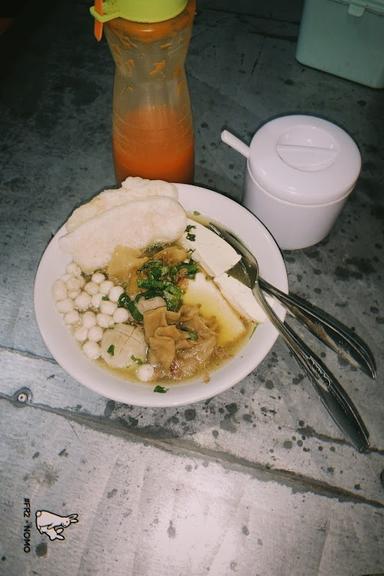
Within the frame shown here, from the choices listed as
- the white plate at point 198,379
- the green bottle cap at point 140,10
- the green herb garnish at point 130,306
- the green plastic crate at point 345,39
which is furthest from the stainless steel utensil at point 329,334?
the green plastic crate at point 345,39

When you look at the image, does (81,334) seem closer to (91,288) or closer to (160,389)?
(91,288)

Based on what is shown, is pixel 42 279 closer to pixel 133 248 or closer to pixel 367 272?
pixel 133 248

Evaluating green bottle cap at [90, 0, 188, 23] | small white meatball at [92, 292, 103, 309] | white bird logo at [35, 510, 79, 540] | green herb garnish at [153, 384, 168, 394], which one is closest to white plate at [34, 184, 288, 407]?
green herb garnish at [153, 384, 168, 394]

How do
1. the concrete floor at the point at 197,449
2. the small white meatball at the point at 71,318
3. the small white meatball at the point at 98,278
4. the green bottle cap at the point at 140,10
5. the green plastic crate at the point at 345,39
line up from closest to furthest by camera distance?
the green bottle cap at the point at 140,10 < the concrete floor at the point at 197,449 < the small white meatball at the point at 71,318 < the small white meatball at the point at 98,278 < the green plastic crate at the point at 345,39

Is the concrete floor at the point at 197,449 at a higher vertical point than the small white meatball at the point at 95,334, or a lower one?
lower

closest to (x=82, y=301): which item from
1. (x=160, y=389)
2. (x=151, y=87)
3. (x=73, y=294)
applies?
(x=73, y=294)

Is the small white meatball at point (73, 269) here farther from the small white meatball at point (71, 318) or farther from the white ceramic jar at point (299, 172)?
the white ceramic jar at point (299, 172)

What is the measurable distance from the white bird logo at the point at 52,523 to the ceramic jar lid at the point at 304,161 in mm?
1021

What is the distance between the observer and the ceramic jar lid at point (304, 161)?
123cm

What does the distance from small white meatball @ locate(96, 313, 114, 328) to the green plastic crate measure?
54.4 inches

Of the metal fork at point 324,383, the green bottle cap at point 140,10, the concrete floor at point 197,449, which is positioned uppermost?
the green bottle cap at point 140,10

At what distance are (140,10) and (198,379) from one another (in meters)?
0.87

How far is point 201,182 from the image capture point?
172 centimetres

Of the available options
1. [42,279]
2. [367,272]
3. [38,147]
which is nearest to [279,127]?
[367,272]
